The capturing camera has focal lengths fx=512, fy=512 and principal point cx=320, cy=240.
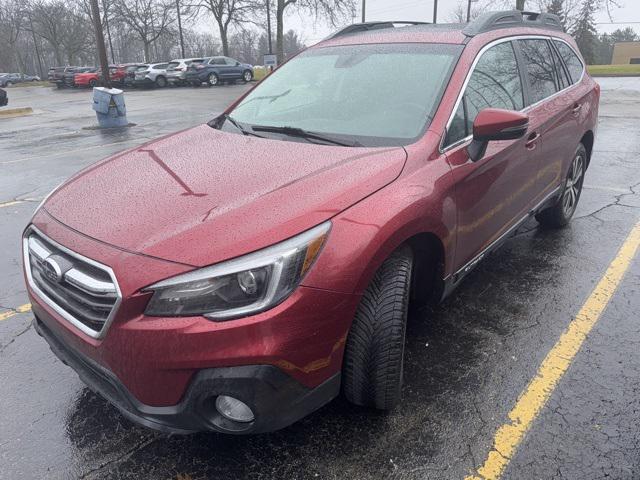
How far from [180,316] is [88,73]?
36.6 m

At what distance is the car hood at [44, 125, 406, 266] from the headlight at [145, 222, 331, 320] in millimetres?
52

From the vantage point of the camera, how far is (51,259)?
6.81 feet

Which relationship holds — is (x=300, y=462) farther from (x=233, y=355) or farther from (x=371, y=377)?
(x=233, y=355)

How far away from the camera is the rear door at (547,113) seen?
3.55 m

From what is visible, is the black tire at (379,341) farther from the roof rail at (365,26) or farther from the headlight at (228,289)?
the roof rail at (365,26)

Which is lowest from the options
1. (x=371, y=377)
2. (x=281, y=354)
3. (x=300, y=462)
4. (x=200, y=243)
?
(x=300, y=462)

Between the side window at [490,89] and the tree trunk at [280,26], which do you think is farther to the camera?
the tree trunk at [280,26]

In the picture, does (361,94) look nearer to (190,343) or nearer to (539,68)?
(539,68)

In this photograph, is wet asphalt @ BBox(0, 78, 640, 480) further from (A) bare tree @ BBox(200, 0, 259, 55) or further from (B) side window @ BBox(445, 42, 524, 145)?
(A) bare tree @ BBox(200, 0, 259, 55)

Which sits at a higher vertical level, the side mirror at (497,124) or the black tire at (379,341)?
the side mirror at (497,124)

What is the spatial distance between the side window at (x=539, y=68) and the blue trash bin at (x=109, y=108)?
11.9 m

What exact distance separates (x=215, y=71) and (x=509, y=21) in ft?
99.0

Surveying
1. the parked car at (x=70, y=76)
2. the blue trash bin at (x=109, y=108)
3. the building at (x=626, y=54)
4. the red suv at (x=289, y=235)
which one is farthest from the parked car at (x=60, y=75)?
the building at (x=626, y=54)

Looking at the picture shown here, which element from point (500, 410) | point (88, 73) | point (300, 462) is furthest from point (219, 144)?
point (88, 73)
